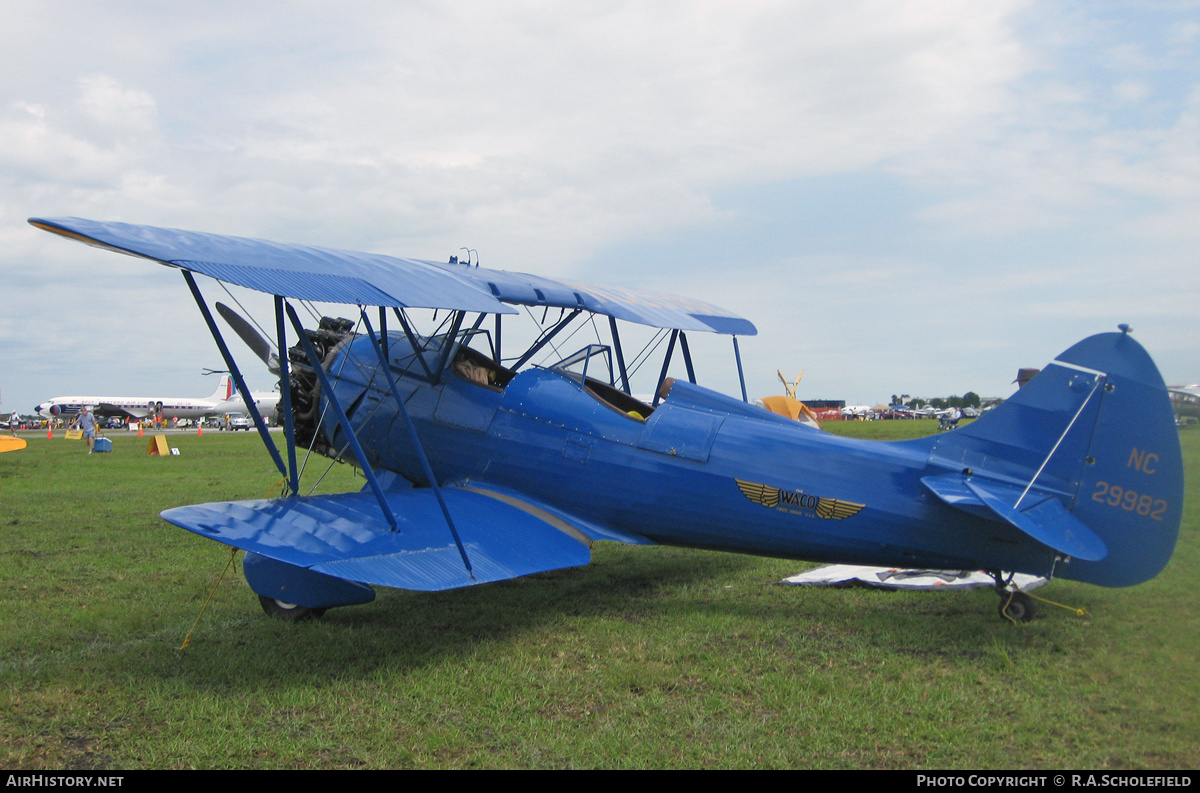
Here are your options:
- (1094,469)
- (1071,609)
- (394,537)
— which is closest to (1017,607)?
(1071,609)

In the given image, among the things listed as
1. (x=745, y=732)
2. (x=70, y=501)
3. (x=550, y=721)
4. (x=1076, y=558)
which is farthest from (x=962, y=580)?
(x=70, y=501)

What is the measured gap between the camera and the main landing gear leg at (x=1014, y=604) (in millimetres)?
5043

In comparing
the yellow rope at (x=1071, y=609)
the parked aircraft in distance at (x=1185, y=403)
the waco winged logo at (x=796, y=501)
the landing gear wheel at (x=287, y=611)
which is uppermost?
the parked aircraft in distance at (x=1185, y=403)

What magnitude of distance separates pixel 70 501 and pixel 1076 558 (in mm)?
11954

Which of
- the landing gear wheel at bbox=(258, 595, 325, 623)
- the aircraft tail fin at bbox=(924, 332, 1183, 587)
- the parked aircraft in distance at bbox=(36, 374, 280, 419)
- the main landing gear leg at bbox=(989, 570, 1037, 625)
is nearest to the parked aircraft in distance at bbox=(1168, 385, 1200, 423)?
the aircraft tail fin at bbox=(924, 332, 1183, 587)

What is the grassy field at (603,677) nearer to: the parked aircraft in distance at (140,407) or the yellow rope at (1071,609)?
the yellow rope at (1071,609)

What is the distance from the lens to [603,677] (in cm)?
437

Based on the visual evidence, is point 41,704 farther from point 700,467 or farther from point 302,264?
point 700,467

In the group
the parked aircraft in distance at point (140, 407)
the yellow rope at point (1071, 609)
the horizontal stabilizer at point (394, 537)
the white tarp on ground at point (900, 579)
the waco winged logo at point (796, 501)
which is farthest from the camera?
the parked aircraft in distance at point (140, 407)

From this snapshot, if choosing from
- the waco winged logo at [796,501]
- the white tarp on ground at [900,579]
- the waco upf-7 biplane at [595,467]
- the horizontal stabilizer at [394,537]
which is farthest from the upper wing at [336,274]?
the white tarp on ground at [900,579]

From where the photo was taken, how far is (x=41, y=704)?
4004mm

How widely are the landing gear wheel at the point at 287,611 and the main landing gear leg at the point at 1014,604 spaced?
4.23 metres

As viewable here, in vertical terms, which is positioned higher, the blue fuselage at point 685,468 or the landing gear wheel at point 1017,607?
the blue fuselage at point 685,468

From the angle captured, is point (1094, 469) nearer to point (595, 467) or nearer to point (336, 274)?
point (595, 467)
